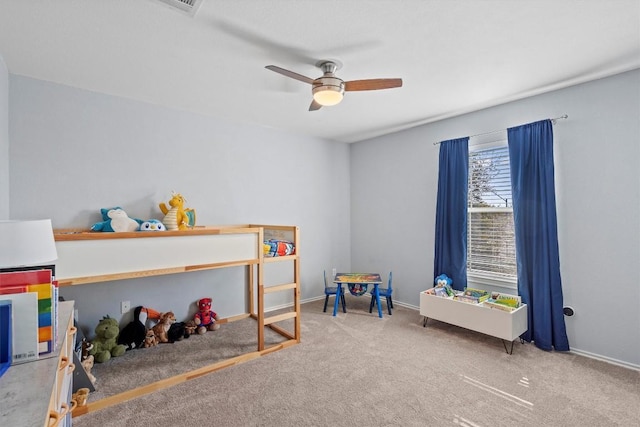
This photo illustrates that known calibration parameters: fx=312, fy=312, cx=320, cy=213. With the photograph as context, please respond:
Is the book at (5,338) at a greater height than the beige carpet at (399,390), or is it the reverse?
the book at (5,338)

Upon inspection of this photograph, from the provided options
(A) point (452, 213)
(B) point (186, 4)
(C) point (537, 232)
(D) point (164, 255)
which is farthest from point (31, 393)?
(A) point (452, 213)

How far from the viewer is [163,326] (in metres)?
3.02

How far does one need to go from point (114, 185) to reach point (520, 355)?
3.99 m

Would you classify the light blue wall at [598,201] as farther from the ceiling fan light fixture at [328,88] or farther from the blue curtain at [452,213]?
the ceiling fan light fixture at [328,88]

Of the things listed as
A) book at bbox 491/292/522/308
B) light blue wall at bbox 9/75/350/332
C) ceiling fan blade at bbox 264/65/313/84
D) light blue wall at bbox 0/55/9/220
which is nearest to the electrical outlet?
light blue wall at bbox 9/75/350/332

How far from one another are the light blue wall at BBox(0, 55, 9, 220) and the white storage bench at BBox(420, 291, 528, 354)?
12.3 ft

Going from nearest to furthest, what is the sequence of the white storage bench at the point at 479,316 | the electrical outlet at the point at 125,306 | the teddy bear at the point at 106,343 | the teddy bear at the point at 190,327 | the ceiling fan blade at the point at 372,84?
the ceiling fan blade at the point at 372,84 → the teddy bear at the point at 106,343 → the white storage bench at the point at 479,316 → the electrical outlet at the point at 125,306 → the teddy bear at the point at 190,327

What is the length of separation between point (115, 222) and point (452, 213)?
3.38 meters

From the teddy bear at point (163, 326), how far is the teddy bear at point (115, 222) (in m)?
0.94

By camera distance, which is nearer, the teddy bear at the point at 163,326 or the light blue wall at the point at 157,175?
the light blue wall at the point at 157,175

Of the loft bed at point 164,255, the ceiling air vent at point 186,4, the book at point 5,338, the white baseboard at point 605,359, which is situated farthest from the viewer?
the white baseboard at point 605,359

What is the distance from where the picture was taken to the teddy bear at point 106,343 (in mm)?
2592

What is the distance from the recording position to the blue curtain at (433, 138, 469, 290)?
3.48 meters

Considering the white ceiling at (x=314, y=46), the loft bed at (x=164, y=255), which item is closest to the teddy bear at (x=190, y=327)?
the loft bed at (x=164, y=255)
